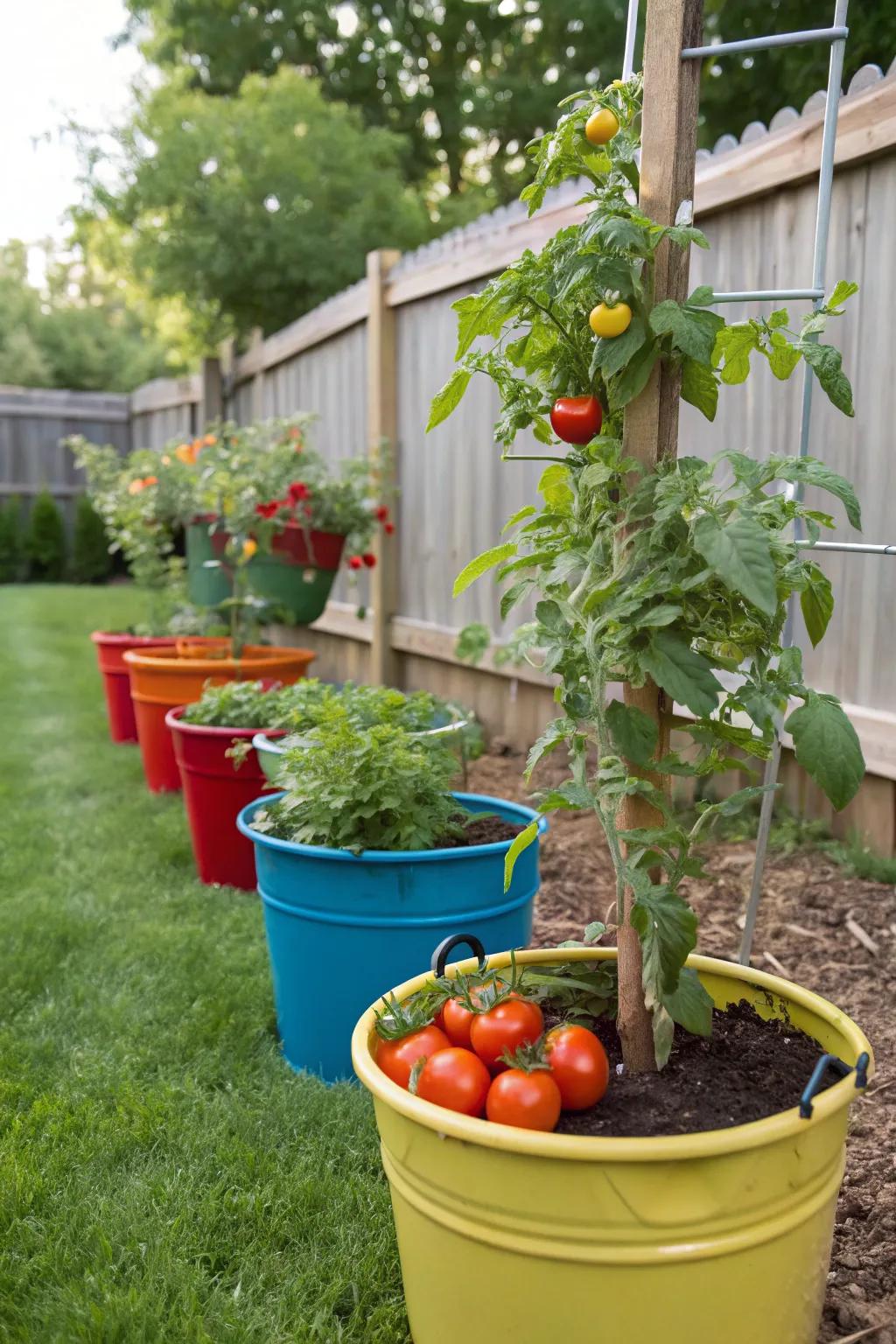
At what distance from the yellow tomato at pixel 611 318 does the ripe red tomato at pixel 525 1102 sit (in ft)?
2.71

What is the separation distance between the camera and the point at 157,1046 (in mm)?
2211

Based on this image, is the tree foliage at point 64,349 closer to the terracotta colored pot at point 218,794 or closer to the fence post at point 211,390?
the fence post at point 211,390

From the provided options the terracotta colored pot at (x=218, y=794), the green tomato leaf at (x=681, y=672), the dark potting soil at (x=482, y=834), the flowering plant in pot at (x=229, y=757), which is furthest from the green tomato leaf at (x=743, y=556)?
the terracotta colored pot at (x=218, y=794)

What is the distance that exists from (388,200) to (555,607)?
8609 millimetres

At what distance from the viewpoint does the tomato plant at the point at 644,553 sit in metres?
1.24

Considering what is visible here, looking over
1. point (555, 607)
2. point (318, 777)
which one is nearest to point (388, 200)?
point (318, 777)

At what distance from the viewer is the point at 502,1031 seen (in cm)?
138

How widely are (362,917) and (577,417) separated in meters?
1.01

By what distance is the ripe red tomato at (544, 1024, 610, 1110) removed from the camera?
130 cm

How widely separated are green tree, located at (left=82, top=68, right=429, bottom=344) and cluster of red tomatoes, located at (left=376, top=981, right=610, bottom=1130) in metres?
7.99

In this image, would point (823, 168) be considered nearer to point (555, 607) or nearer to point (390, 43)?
point (555, 607)

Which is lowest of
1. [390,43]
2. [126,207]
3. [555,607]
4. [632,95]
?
[555,607]

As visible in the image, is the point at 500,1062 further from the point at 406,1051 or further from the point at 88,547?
the point at 88,547

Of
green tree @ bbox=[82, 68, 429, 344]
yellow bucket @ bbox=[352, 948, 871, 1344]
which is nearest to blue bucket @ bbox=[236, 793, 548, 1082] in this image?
yellow bucket @ bbox=[352, 948, 871, 1344]
